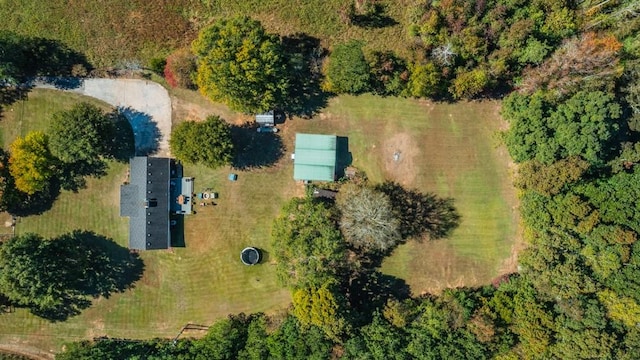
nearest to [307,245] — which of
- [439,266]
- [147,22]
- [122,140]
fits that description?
[439,266]

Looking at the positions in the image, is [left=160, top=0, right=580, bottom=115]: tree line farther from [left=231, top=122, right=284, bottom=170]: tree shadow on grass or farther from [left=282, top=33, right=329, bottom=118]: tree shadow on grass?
[left=231, top=122, right=284, bottom=170]: tree shadow on grass

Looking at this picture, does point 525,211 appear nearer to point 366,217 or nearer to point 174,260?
point 366,217

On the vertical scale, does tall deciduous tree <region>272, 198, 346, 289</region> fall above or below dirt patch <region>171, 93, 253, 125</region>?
below

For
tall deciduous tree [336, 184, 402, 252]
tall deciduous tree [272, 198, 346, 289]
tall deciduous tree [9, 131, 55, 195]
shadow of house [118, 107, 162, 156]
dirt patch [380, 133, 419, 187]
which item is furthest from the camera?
shadow of house [118, 107, 162, 156]

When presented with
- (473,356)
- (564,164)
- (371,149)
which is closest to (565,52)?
(564,164)

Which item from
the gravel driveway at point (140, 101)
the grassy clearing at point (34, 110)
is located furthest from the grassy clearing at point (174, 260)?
the gravel driveway at point (140, 101)

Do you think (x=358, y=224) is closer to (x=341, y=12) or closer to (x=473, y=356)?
(x=473, y=356)

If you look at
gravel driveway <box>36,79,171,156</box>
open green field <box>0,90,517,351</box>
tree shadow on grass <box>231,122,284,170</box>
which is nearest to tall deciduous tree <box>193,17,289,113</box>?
tree shadow on grass <box>231,122,284,170</box>
